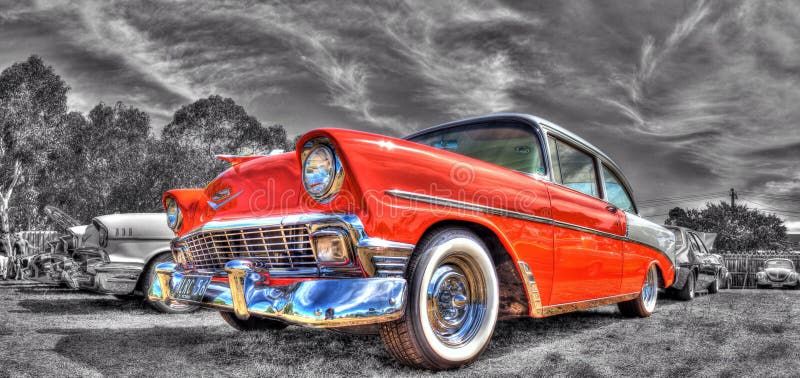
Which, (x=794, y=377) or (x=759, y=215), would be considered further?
(x=759, y=215)

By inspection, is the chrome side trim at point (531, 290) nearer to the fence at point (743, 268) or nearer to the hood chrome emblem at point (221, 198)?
the hood chrome emblem at point (221, 198)

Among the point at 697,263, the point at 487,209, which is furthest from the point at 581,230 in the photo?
the point at 697,263

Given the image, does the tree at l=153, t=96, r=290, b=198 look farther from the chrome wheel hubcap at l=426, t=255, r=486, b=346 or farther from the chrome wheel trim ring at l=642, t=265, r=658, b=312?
the chrome wheel hubcap at l=426, t=255, r=486, b=346

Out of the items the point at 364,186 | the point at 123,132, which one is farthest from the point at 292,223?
the point at 123,132

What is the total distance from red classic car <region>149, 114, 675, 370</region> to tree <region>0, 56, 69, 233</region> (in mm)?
24096

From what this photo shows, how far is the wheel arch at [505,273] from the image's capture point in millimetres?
2582

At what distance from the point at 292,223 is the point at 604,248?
8.18 feet

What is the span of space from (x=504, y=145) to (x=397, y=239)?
1.45m

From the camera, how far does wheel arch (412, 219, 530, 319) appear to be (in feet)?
8.47

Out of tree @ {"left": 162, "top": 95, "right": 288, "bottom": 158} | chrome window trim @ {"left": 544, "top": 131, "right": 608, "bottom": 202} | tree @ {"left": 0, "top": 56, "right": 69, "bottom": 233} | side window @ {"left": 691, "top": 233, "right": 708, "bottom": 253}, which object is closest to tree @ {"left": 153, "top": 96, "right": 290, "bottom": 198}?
tree @ {"left": 162, "top": 95, "right": 288, "bottom": 158}

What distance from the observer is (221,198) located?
2.75 metres

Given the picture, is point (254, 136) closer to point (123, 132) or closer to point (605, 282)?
point (123, 132)

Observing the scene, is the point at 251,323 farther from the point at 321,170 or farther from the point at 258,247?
the point at 321,170

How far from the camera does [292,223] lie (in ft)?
7.02
